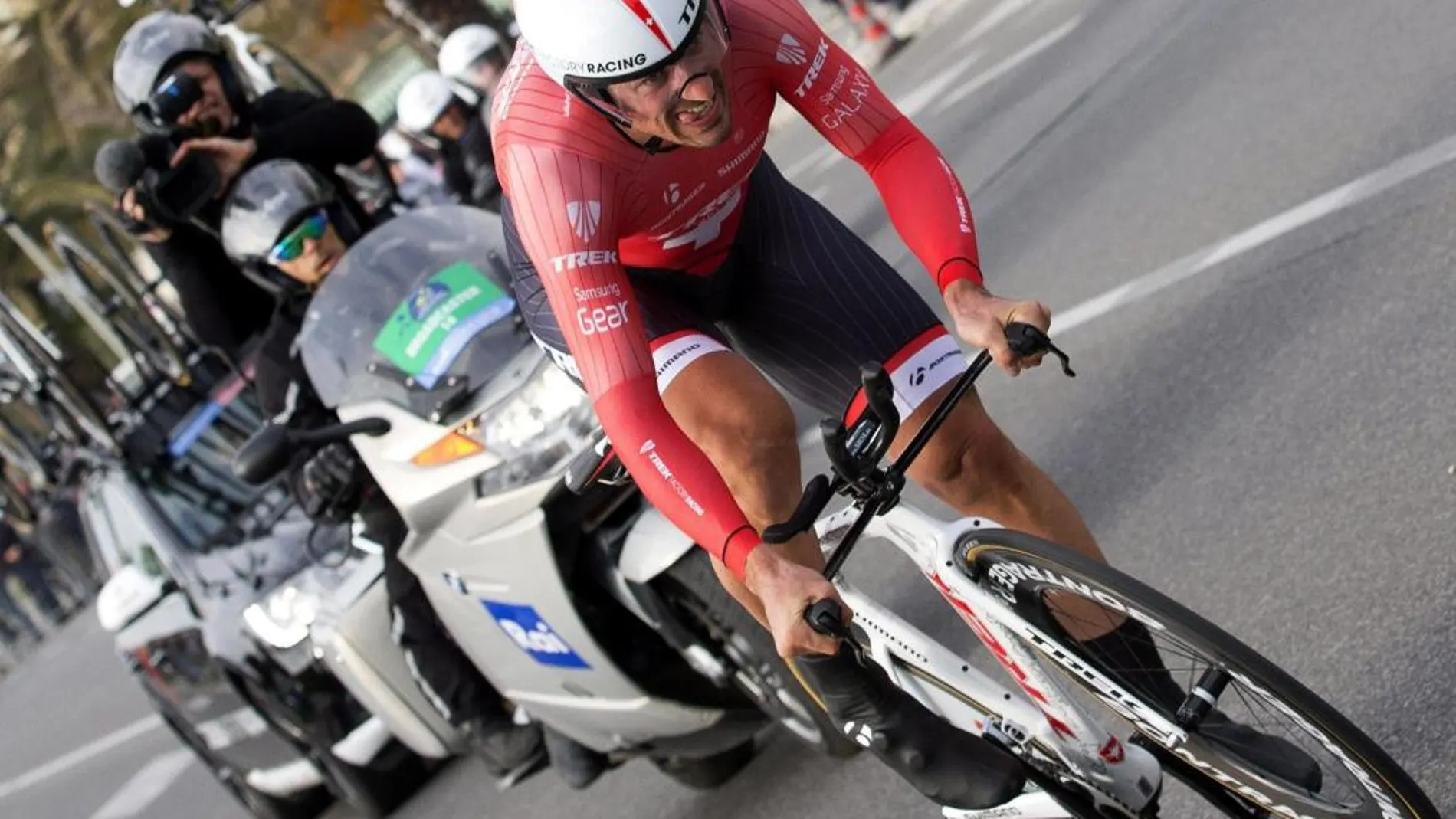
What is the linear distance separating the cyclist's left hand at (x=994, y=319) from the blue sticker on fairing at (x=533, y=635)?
2095 mm

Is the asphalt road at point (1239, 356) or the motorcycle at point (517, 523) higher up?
the motorcycle at point (517, 523)

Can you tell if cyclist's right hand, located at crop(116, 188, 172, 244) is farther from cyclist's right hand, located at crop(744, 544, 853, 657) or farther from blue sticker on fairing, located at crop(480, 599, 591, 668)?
cyclist's right hand, located at crop(744, 544, 853, 657)

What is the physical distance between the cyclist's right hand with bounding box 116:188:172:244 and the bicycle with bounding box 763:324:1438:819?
4.90 meters

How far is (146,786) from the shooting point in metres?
11.9

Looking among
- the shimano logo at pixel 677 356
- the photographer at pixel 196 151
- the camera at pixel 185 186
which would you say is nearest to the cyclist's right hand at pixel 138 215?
the photographer at pixel 196 151

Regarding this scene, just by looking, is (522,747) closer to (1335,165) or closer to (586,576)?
(586,576)

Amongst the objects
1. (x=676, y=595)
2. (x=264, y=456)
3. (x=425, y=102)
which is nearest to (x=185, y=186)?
(x=264, y=456)

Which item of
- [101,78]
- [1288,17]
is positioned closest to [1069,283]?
[1288,17]

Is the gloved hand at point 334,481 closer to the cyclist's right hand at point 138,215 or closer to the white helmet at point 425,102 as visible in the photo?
the cyclist's right hand at point 138,215

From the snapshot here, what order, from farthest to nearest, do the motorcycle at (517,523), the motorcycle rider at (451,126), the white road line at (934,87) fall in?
the white road line at (934,87), the motorcycle rider at (451,126), the motorcycle at (517,523)

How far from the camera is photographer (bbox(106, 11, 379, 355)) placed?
8336 mm

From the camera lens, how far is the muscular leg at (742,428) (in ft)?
15.1

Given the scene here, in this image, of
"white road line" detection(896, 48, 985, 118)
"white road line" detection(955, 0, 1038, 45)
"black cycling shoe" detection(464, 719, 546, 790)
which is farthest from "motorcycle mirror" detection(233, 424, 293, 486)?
"white road line" detection(955, 0, 1038, 45)

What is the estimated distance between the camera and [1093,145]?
36.2 ft
